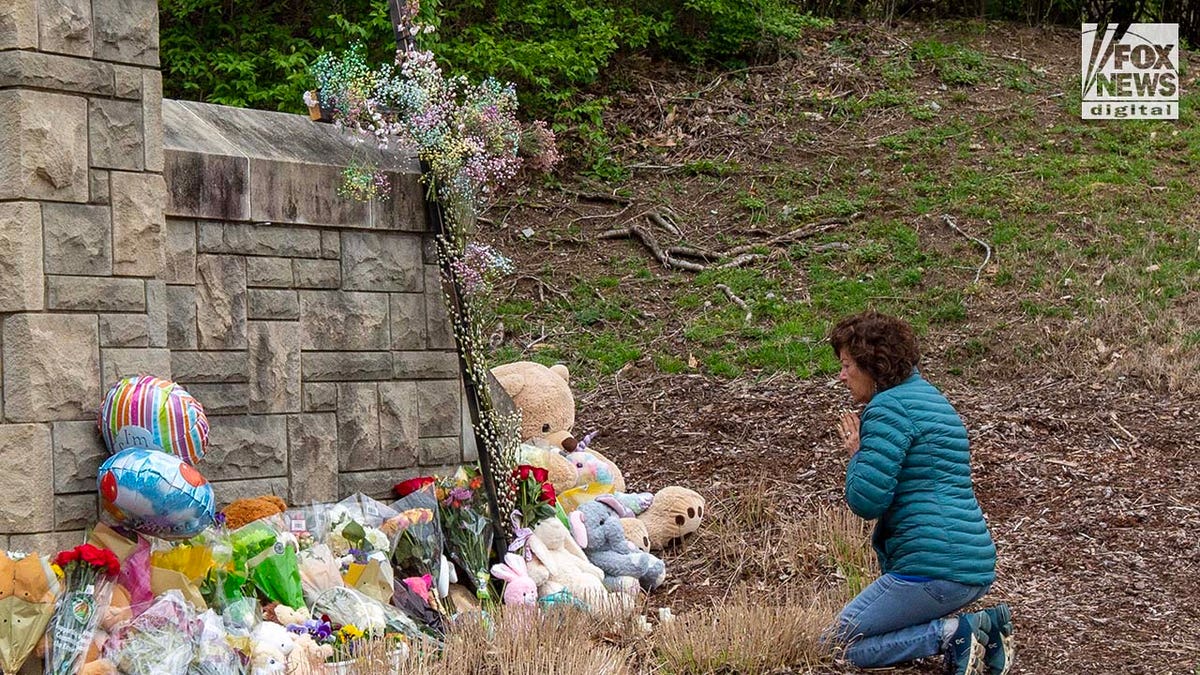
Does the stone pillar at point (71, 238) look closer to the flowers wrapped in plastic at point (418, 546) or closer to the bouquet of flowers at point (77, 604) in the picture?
the bouquet of flowers at point (77, 604)

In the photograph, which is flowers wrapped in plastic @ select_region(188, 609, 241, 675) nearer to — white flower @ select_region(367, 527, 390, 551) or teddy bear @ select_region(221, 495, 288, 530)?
teddy bear @ select_region(221, 495, 288, 530)

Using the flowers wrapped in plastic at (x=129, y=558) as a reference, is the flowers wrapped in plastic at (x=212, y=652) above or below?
below

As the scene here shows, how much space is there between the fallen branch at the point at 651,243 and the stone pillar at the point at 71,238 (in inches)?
265

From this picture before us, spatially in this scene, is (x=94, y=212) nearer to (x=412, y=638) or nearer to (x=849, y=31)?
(x=412, y=638)

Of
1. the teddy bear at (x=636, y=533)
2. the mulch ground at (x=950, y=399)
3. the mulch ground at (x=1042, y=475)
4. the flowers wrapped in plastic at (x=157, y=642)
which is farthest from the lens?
the teddy bear at (x=636, y=533)

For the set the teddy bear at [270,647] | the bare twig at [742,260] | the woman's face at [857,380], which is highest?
the woman's face at [857,380]

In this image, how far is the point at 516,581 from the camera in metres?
5.27

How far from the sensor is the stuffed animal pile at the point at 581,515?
216 inches

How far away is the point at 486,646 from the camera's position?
440cm

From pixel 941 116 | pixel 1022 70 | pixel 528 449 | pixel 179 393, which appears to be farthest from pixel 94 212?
pixel 1022 70

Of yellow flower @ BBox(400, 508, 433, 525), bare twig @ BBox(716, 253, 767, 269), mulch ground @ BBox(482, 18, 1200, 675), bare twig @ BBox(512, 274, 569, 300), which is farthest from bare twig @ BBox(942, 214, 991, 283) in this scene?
yellow flower @ BBox(400, 508, 433, 525)

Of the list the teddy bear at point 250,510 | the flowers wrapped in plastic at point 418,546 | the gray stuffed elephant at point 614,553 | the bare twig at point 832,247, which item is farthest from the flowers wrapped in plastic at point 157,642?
the bare twig at point 832,247

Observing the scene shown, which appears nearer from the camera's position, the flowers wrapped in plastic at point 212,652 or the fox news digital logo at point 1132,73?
the flowers wrapped in plastic at point 212,652

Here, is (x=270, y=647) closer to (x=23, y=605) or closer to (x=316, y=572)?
(x=316, y=572)
